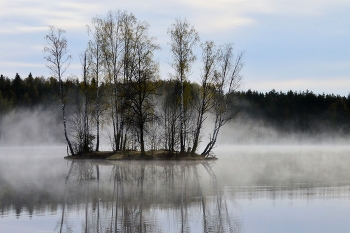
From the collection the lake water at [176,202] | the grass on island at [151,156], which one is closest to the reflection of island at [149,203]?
the lake water at [176,202]

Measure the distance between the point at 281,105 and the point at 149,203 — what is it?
113 meters

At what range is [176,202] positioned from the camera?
17.2 metres

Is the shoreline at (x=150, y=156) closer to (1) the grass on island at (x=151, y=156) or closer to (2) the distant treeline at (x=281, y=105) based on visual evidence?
(1) the grass on island at (x=151, y=156)

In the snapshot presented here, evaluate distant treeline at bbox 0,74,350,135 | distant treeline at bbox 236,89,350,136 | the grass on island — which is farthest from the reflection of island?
distant treeline at bbox 236,89,350,136

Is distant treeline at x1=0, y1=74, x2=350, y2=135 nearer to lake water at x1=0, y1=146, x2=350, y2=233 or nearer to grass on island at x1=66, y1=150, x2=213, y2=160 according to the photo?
grass on island at x1=66, y1=150, x2=213, y2=160

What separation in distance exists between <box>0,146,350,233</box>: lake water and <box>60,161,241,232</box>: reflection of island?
23mm

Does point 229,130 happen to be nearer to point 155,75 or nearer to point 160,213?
point 155,75

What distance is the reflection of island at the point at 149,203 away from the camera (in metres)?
13.1

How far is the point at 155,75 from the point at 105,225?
31508 mm

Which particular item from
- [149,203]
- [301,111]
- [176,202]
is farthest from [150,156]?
[301,111]

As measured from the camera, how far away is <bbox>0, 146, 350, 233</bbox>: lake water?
1322 centimetres

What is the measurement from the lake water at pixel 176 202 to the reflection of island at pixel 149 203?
2 cm

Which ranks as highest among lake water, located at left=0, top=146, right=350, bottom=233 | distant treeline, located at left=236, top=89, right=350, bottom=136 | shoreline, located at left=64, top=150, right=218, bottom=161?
distant treeline, located at left=236, top=89, right=350, bottom=136

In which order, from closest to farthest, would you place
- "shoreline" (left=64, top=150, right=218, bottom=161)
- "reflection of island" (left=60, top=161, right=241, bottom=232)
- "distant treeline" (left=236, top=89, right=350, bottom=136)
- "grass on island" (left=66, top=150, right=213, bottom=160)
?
1. "reflection of island" (left=60, top=161, right=241, bottom=232)
2. "shoreline" (left=64, top=150, right=218, bottom=161)
3. "grass on island" (left=66, top=150, right=213, bottom=160)
4. "distant treeline" (left=236, top=89, right=350, bottom=136)
